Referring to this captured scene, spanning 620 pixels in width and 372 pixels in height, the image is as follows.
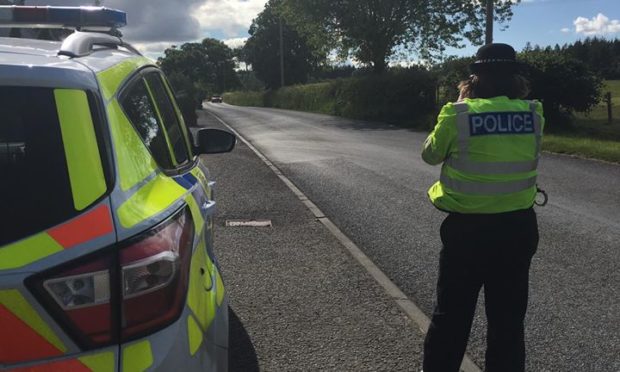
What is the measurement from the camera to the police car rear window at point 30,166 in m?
1.65

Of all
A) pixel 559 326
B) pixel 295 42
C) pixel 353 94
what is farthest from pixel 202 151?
pixel 295 42

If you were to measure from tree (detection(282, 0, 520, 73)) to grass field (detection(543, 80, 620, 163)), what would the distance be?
12.6 metres

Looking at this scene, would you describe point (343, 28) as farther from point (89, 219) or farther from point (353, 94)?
point (89, 219)

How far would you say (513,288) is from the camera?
3.05 m

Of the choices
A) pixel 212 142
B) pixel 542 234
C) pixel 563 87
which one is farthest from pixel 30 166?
pixel 563 87

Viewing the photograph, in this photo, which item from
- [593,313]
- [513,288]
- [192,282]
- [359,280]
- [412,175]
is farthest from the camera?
[412,175]

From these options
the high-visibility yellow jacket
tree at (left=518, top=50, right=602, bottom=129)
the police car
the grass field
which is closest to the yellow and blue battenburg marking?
the high-visibility yellow jacket

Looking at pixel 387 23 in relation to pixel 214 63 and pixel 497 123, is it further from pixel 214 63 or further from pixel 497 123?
pixel 214 63

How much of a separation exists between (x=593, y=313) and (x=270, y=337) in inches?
94.6

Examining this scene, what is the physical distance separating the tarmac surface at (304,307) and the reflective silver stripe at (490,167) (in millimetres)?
1393

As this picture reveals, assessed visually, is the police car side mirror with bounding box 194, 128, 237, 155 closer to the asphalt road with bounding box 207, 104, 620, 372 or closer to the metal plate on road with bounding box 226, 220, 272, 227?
the asphalt road with bounding box 207, 104, 620, 372

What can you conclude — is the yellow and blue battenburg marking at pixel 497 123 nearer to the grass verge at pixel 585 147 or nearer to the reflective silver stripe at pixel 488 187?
the reflective silver stripe at pixel 488 187

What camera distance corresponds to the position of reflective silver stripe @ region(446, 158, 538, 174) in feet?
9.63

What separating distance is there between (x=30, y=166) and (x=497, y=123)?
2063mm
